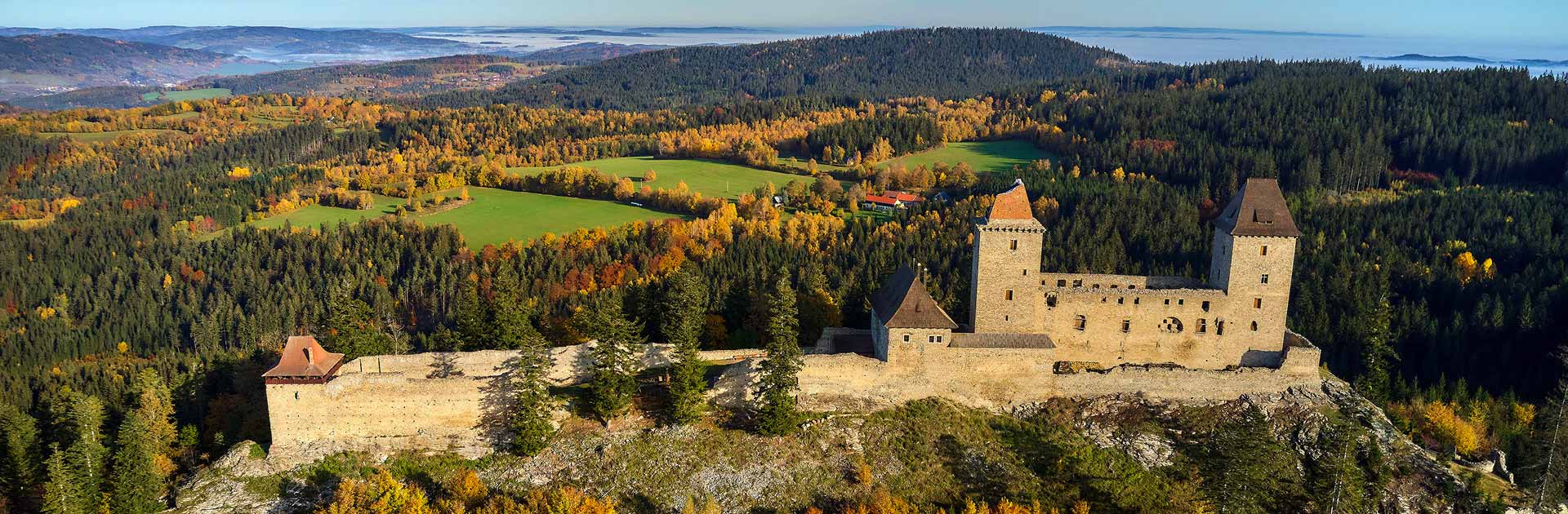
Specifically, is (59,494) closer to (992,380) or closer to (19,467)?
(19,467)

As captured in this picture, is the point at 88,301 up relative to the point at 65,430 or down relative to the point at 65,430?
down

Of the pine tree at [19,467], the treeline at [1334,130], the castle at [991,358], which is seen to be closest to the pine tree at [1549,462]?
the castle at [991,358]

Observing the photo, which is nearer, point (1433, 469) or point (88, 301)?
point (1433, 469)

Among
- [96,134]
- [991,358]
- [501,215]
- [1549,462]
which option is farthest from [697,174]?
[96,134]

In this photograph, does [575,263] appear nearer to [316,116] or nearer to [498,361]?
[498,361]

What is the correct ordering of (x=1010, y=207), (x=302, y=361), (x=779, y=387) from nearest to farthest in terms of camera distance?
(x=779, y=387)
(x=302, y=361)
(x=1010, y=207)

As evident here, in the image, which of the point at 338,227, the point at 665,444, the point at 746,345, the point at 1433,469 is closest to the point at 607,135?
the point at 338,227

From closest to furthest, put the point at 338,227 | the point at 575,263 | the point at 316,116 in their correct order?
the point at 575,263
the point at 338,227
the point at 316,116
